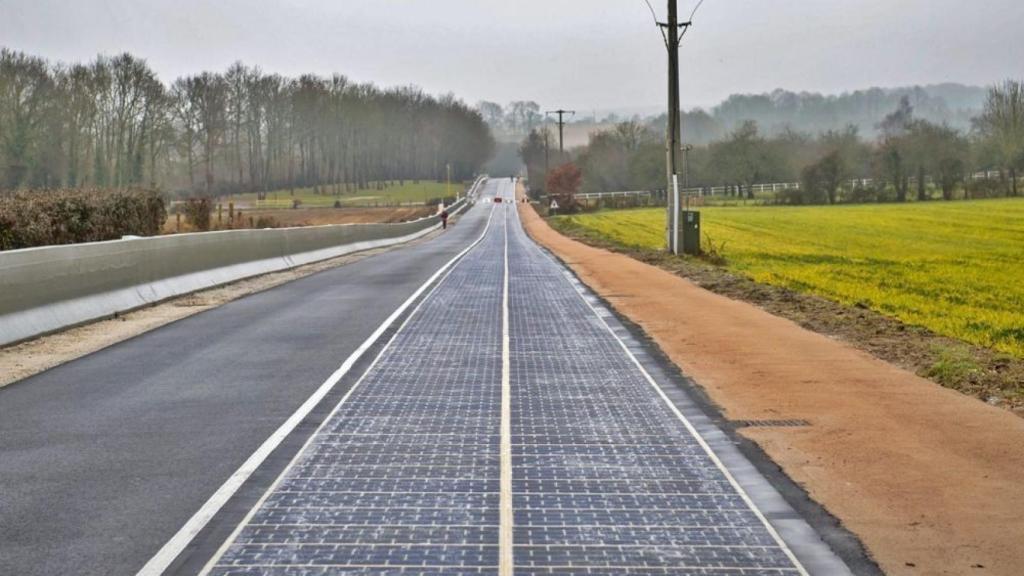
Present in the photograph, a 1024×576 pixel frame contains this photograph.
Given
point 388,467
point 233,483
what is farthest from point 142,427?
point 388,467

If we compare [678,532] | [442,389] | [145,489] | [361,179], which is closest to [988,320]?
[442,389]

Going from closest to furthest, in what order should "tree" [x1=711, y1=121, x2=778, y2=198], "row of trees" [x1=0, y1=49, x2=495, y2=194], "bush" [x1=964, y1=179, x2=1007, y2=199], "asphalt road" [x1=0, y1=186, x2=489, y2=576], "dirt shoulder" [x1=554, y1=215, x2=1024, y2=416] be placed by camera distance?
"asphalt road" [x1=0, y1=186, x2=489, y2=576]
"dirt shoulder" [x1=554, y1=215, x2=1024, y2=416]
"row of trees" [x1=0, y1=49, x2=495, y2=194]
"bush" [x1=964, y1=179, x2=1007, y2=199]
"tree" [x1=711, y1=121, x2=778, y2=198]

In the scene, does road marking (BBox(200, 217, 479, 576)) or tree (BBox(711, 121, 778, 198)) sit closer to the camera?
road marking (BBox(200, 217, 479, 576))

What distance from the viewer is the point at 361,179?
18412 centimetres

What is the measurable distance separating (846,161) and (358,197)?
75038 millimetres

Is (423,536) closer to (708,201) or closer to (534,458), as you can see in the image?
(534,458)

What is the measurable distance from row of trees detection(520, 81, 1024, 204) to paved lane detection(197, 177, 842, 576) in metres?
67.3

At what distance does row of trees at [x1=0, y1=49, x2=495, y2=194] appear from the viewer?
84000 mm

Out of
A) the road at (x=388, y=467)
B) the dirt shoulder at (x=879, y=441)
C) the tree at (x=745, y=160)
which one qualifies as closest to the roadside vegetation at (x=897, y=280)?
the dirt shoulder at (x=879, y=441)

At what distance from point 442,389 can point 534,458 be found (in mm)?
3033

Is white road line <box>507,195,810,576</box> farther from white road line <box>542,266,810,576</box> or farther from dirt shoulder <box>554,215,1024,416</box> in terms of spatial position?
dirt shoulder <box>554,215,1024,416</box>

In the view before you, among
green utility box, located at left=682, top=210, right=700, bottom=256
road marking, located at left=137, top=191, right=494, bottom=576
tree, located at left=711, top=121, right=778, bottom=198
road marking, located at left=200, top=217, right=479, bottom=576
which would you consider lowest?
road marking, located at left=200, top=217, right=479, bottom=576

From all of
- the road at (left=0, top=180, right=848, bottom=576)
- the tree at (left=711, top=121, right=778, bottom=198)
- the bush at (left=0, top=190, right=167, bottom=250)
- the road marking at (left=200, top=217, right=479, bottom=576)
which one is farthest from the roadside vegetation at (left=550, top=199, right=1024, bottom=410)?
the tree at (left=711, top=121, right=778, bottom=198)

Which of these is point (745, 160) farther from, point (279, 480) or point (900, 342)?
point (279, 480)
